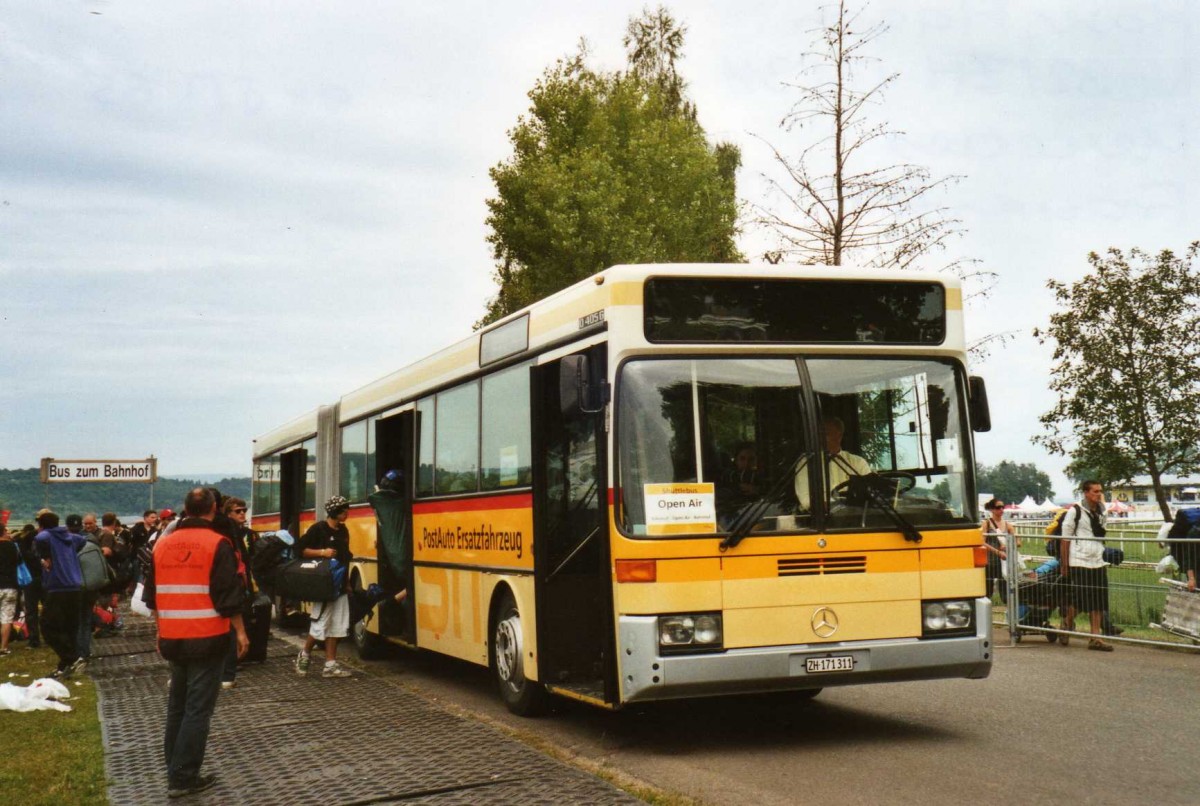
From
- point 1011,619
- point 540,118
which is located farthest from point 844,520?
point 540,118

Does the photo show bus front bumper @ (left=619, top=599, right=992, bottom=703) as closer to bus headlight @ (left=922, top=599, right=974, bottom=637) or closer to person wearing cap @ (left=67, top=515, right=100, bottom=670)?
bus headlight @ (left=922, top=599, right=974, bottom=637)

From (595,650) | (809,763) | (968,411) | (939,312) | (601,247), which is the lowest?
(809,763)

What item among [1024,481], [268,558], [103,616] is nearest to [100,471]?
[103,616]

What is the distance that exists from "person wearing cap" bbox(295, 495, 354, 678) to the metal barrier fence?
7.66m

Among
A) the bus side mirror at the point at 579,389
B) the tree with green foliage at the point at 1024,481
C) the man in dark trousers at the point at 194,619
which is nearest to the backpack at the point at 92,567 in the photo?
the man in dark trousers at the point at 194,619

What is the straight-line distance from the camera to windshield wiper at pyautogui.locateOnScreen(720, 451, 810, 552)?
8328mm

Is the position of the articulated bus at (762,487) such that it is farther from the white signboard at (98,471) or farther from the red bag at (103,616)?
the white signboard at (98,471)

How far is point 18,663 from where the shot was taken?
16.5 m

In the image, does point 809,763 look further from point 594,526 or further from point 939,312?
point 939,312

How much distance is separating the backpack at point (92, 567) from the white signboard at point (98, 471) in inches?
1262

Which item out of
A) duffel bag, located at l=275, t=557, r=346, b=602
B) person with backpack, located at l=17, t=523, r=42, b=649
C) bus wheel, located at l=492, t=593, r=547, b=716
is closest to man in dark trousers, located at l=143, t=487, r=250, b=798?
bus wheel, located at l=492, t=593, r=547, b=716

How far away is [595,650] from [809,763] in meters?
2.08

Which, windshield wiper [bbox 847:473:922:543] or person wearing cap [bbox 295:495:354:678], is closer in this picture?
windshield wiper [bbox 847:473:922:543]

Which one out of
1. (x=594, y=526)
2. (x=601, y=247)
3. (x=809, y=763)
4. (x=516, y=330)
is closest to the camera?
(x=809, y=763)
